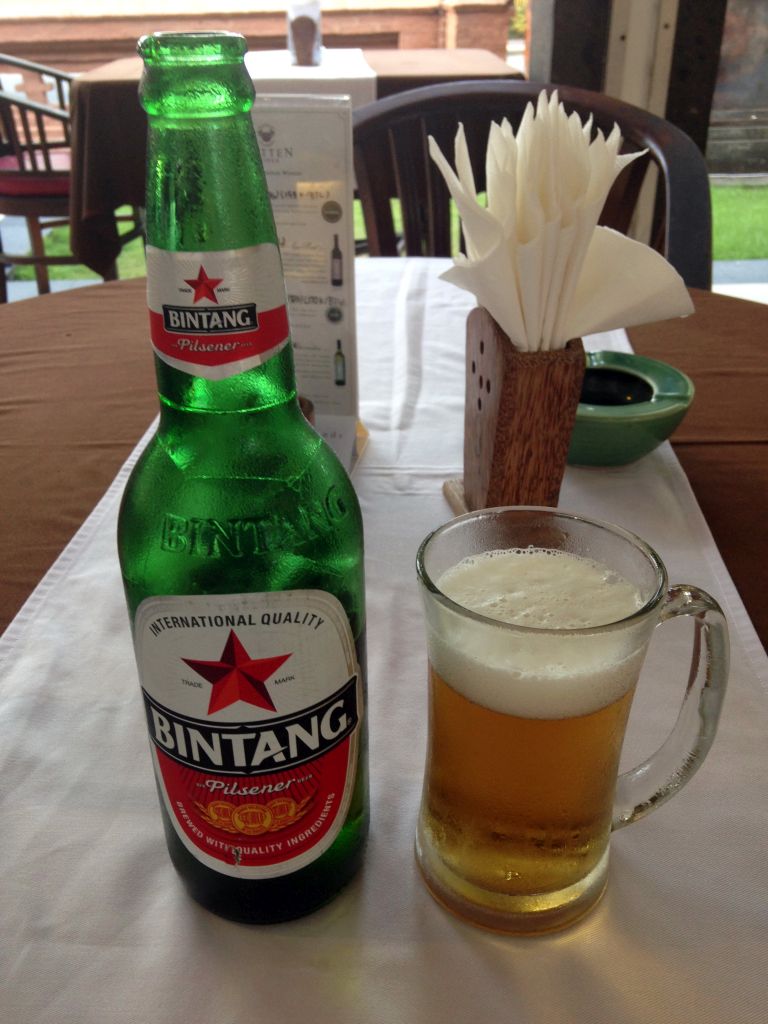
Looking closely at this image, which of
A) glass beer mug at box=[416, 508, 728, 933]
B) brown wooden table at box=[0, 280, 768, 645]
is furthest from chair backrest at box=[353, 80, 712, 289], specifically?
glass beer mug at box=[416, 508, 728, 933]

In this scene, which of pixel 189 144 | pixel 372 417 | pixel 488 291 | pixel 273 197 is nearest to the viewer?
pixel 189 144

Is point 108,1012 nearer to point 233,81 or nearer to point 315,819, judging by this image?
point 315,819

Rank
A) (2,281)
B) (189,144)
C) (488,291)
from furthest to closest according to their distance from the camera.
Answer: (2,281) → (488,291) → (189,144)

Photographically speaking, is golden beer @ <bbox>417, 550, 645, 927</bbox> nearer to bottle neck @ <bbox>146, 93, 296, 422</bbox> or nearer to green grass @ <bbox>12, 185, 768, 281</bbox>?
bottle neck @ <bbox>146, 93, 296, 422</bbox>

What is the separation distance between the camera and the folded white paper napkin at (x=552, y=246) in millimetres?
573

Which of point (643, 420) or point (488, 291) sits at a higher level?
point (488, 291)

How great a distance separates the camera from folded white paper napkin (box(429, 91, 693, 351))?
1.88 feet

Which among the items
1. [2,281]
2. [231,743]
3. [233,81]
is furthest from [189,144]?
[2,281]

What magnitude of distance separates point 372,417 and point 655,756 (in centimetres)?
52

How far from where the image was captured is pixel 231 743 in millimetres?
378

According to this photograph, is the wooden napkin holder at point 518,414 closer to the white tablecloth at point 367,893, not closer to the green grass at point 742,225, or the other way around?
the white tablecloth at point 367,893

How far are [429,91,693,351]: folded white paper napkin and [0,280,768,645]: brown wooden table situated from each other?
0.61 feet

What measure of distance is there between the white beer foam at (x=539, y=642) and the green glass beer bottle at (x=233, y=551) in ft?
0.17

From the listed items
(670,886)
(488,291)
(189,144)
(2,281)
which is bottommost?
(2,281)
